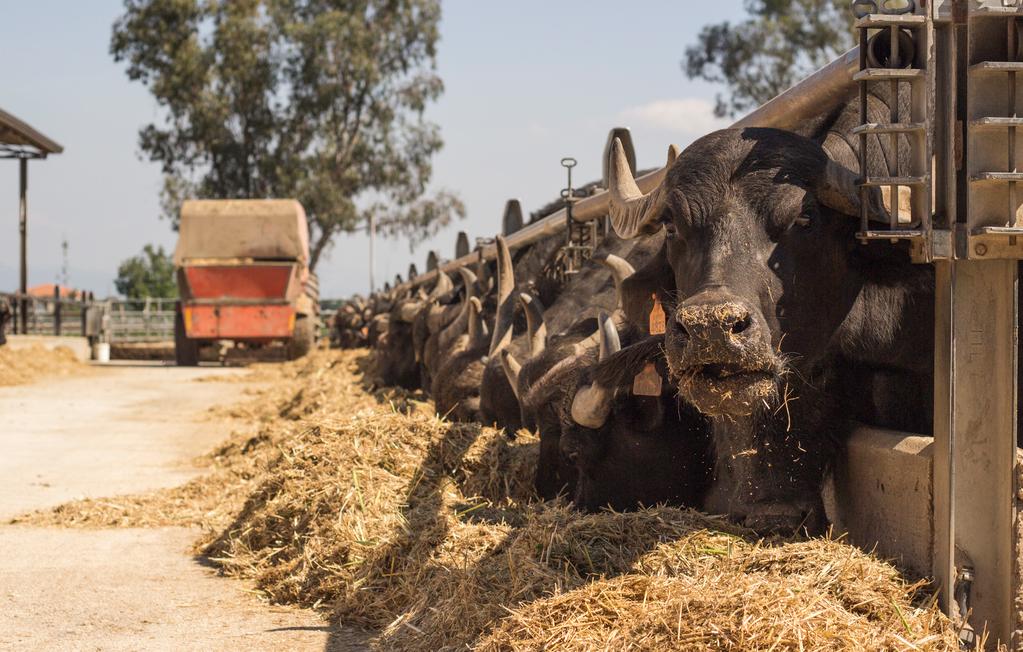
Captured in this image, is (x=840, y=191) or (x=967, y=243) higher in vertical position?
(x=840, y=191)

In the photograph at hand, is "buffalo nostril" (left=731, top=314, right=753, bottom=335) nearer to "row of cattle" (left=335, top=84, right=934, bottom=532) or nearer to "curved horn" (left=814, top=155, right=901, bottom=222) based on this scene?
"row of cattle" (left=335, top=84, right=934, bottom=532)

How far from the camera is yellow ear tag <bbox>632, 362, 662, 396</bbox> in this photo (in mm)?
5160

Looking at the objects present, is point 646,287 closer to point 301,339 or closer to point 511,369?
point 511,369

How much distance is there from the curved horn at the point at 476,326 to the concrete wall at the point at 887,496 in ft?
17.8

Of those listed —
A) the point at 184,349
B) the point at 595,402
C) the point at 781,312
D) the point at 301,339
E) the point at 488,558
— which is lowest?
the point at 488,558

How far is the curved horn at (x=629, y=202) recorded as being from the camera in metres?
4.67

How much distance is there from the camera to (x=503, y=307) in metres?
8.95

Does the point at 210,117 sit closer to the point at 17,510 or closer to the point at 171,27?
the point at 171,27

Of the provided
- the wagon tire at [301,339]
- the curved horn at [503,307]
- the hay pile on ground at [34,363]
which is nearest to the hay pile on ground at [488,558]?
the curved horn at [503,307]

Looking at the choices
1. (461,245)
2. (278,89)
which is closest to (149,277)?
(278,89)

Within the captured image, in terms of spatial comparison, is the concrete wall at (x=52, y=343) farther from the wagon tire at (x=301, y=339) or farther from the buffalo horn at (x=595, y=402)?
the buffalo horn at (x=595, y=402)

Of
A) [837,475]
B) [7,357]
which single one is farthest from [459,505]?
[7,357]

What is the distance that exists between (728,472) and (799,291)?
0.92 metres

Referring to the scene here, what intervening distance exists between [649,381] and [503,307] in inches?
151
